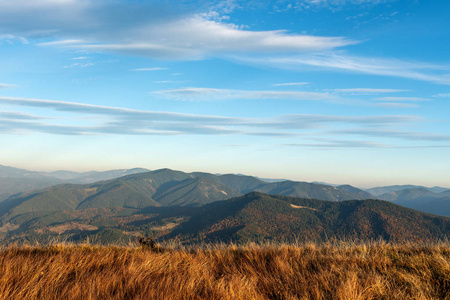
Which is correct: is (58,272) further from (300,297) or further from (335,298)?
(335,298)

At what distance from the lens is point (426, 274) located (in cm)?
586

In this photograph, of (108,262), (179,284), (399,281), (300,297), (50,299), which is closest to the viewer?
(50,299)

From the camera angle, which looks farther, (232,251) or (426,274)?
(232,251)

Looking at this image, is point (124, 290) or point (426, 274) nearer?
point (124, 290)

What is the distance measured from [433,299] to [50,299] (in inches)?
A: 253

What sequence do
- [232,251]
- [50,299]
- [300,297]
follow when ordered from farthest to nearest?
[232,251]
[300,297]
[50,299]

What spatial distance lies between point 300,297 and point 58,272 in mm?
5063

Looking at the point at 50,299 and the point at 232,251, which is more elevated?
the point at 50,299

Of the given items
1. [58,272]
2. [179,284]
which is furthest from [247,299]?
[58,272]

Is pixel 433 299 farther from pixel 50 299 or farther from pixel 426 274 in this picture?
pixel 50 299

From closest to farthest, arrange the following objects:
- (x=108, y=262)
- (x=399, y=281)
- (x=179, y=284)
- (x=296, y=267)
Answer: (x=179, y=284) < (x=399, y=281) < (x=296, y=267) < (x=108, y=262)

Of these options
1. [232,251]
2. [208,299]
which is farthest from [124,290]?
[232,251]

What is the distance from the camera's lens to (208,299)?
4488 millimetres

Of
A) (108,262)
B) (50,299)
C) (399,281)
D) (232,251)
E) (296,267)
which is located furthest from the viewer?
(232,251)
